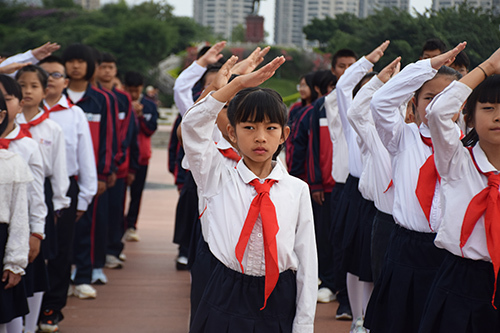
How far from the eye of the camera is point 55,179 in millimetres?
3916

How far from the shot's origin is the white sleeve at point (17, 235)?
3.14 meters

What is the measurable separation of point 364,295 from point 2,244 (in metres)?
1.95

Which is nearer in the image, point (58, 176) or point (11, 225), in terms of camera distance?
point (11, 225)

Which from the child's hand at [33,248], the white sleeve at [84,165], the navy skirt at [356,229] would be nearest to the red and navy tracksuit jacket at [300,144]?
the navy skirt at [356,229]

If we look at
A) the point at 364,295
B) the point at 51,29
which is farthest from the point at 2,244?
the point at 51,29

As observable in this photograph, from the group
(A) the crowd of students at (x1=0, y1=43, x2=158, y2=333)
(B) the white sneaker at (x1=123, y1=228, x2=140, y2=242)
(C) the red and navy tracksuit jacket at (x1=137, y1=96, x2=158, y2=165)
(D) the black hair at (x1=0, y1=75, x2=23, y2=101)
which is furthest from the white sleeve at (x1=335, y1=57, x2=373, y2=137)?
(B) the white sneaker at (x1=123, y1=228, x2=140, y2=242)

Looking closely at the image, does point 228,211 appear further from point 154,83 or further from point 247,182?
point 154,83

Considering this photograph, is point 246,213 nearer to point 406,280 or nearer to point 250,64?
point 250,64

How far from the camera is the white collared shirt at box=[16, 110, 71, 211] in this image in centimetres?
390

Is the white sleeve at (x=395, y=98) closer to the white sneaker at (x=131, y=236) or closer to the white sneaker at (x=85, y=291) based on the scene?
the white sneaker at (x=85, y=291)

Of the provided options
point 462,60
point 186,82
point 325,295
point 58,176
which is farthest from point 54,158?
point 462,60

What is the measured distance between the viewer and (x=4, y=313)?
10.3 feet

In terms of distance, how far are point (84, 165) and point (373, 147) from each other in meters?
1.92

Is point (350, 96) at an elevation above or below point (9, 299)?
above
